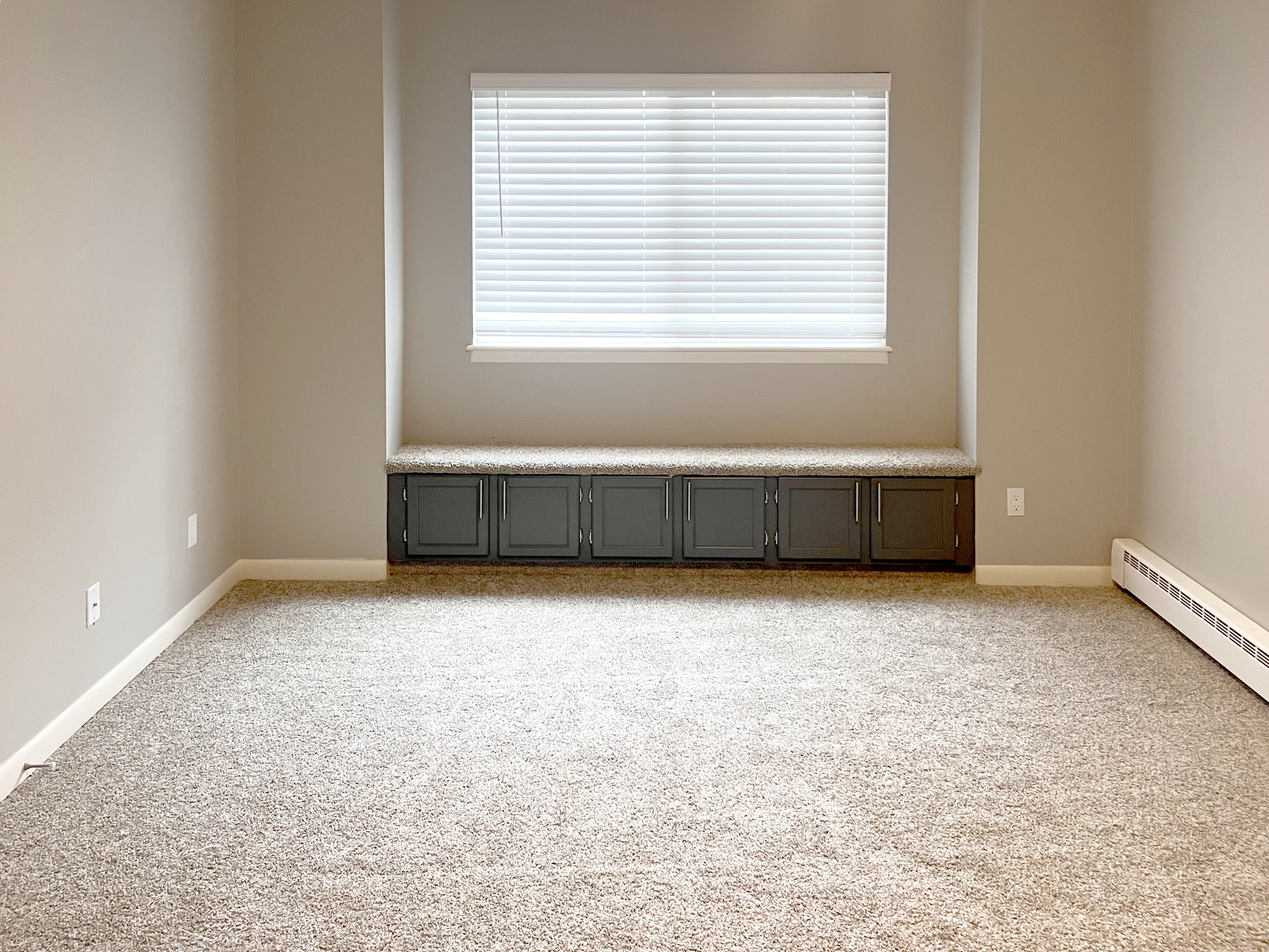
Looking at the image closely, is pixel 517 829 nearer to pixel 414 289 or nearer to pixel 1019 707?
pixel 1019 707

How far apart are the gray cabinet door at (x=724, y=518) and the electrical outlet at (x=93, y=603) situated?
7.78ft

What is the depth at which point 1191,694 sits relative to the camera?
3.50 m

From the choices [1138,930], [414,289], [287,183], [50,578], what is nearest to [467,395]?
[414,289]

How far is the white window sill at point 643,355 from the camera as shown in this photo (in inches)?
211

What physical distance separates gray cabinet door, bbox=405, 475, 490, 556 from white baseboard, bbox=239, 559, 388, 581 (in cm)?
17

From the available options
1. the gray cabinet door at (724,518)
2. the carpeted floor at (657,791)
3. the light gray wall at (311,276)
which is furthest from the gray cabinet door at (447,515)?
the gray cabinet door at (724,518)

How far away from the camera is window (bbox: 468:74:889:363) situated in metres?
5.30

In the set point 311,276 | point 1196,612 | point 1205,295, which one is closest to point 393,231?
point 311,276

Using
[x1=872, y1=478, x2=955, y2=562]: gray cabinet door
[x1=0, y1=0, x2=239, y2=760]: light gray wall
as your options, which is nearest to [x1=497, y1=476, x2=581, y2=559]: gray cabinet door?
[x1=0, y1=0, x2=239, y2=760]: light gray wall

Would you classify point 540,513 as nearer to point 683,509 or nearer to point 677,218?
point 683,509

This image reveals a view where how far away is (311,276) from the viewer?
4832 mm

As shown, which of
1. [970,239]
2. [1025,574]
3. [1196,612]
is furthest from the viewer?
[970,239]

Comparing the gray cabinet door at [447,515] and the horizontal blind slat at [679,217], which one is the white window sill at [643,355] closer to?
the horizontal blind slat at [679,217]

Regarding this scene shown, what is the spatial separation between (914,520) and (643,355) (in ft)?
4.70
